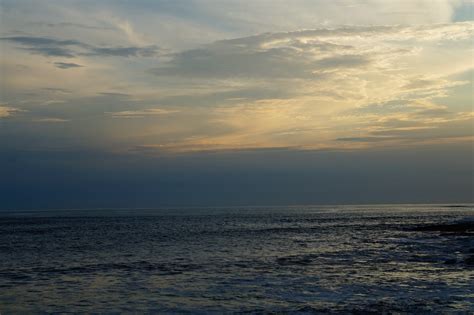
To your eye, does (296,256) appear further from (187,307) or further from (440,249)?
(187,307)

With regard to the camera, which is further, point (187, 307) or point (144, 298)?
point (144, 298)

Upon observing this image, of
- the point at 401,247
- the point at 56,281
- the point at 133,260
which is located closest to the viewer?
the point at 56,281

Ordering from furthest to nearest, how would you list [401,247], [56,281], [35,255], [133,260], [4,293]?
[401,247] → [35,255] → [133,260] → [56,281] → [4,293]

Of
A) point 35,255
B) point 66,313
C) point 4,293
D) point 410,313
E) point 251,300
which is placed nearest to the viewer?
point 410,313

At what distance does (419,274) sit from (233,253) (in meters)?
16.2

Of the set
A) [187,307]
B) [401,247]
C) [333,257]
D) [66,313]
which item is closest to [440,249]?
[401,247]

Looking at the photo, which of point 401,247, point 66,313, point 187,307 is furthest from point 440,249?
point 66,313

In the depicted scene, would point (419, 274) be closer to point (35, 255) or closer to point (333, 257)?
point (333, 257)

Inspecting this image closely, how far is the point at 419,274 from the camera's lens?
27.5m

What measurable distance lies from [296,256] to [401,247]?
37.7 ft

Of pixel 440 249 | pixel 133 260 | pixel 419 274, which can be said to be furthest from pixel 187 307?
pixel 440 249

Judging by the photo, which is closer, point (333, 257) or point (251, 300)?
point (251, 300)

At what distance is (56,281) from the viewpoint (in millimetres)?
26469

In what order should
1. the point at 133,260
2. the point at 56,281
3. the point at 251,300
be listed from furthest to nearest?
the point at 133,260 < the point at 56,281 < the point at 251,300
